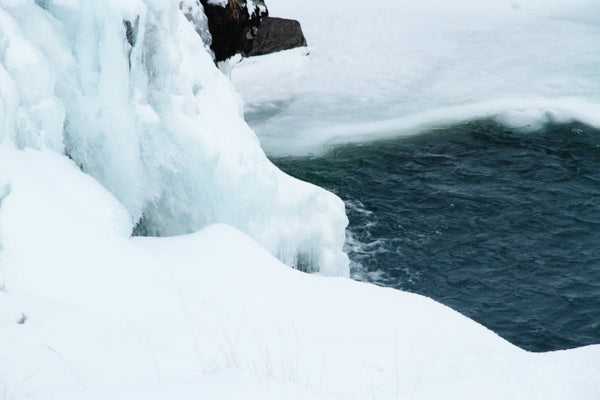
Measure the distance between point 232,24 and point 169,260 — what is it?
33.7ft

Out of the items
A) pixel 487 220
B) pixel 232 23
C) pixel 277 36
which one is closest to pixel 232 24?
pixel 232 23

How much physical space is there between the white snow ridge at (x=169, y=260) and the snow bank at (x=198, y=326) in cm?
2

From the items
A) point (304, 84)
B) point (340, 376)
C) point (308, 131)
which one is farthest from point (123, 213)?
point (304, 84)

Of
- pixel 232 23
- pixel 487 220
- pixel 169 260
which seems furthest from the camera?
pixel 232 23

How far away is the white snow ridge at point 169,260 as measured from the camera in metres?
4.54

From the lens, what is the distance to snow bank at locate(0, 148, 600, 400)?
4258mm

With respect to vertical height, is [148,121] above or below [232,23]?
above

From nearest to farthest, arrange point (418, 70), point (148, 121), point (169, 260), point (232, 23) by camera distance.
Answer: point (169, 260) < point (148, 121) < point (232, 23) < point (418, 70)

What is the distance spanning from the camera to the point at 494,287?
12.2m

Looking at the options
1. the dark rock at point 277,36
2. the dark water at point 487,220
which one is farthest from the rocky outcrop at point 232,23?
the dark rock at point 277,36

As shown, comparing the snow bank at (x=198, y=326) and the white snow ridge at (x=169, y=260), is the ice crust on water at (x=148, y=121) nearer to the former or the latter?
the white snow ridge at (x=169, y=260)

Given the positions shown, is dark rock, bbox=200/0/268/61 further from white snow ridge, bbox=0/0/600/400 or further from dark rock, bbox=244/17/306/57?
dark rock, bbox=244/17/306/57

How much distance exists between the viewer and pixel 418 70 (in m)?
23.3

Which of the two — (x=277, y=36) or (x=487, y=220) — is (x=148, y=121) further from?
(x=277, y=36)
